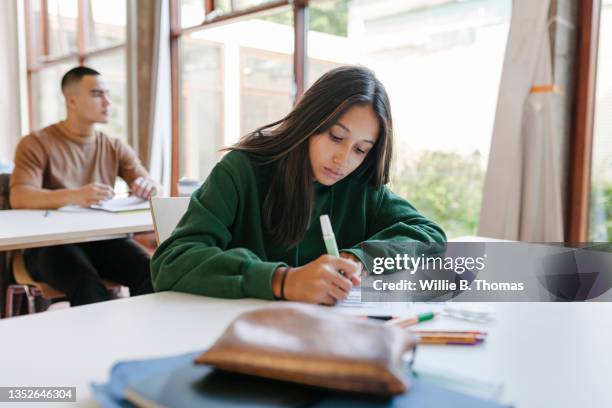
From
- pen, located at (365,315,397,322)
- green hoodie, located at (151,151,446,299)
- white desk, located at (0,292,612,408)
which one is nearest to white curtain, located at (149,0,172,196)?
green hoodie, located at (151,151,446,299)

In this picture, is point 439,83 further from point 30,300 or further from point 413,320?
point 413,320

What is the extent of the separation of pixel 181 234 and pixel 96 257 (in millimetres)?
1419

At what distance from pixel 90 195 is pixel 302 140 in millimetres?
1478

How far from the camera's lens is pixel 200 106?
4508 millimetres

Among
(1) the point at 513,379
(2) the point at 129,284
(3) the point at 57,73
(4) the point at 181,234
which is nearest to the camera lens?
(1) the point at 513,379

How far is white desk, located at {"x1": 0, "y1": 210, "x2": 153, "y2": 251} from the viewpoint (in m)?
1.80

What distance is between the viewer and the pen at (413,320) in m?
0.83

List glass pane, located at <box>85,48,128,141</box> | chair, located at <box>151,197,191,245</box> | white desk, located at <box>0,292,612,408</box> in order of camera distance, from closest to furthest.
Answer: white desk, located at <box>0,292,612,408</box>
chair, located at <box>151,197,191,245</box>
glass pane, located at <box>85,48,128,141</box>

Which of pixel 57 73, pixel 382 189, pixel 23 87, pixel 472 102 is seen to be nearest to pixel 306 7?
pixel 472 102

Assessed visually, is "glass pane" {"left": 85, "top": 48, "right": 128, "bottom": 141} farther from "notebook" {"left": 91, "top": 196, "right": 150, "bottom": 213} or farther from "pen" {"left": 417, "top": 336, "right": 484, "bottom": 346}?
"pen" {"left": 417, "top": 336, "right": 484, "bottom": 346}

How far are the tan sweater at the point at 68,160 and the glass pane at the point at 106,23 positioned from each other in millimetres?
2457

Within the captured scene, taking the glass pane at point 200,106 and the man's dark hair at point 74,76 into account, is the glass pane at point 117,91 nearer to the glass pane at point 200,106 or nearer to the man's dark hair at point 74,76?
the glass pane at point 200,106

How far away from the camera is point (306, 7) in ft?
12.0

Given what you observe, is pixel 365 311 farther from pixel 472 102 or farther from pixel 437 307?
pixel 472 102
